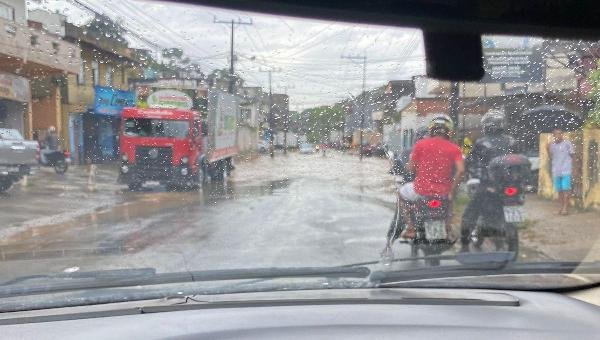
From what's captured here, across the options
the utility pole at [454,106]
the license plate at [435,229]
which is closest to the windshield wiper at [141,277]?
the license plate at [435,229]

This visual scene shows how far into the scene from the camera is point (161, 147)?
5375 mm

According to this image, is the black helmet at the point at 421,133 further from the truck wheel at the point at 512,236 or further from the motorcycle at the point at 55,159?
the motorcycle at the point at 55,159

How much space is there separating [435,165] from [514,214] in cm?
79

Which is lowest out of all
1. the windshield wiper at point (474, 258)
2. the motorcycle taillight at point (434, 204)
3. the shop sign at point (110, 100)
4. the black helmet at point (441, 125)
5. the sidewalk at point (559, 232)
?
the sidewalk at point (559, 232)

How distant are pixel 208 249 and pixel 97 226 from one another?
1.01 metres

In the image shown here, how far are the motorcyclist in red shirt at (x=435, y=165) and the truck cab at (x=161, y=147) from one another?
68.9 inches

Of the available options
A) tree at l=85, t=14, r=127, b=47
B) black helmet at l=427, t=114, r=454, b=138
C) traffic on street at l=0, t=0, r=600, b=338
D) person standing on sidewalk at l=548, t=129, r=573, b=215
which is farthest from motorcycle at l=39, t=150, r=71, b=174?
person standing on sidewalk at l=548, t=129, r=573, b=215

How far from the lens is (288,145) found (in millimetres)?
5527

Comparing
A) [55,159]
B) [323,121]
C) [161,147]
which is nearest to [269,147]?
[323,121]

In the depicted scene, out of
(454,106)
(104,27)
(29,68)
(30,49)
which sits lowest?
(454,106)

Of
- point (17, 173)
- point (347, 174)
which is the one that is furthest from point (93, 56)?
point (347, 174)

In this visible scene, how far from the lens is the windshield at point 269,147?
14.1 feet

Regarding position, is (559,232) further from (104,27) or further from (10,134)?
(10,134)

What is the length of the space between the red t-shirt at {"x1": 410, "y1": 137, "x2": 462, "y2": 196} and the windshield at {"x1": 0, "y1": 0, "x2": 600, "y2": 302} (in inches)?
0.5
